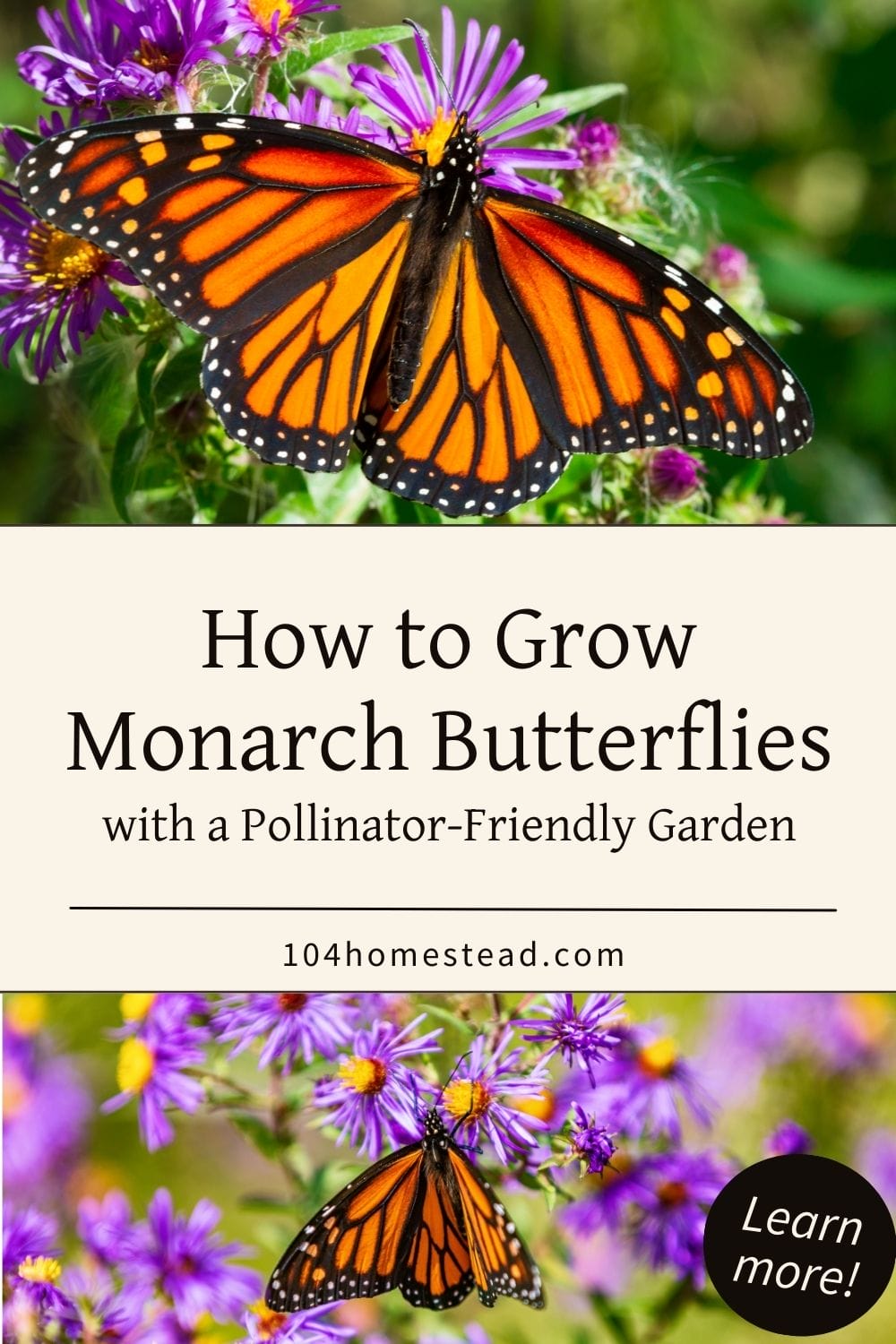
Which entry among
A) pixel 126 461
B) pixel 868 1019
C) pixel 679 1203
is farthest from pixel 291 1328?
pixel 868 1019

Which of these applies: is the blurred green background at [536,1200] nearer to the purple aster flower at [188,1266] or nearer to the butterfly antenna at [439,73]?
the purple aster flower at [188,1266]

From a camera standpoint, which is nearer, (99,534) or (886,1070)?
(99,534)

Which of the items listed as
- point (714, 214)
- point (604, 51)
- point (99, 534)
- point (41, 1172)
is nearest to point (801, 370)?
point (714, 214)

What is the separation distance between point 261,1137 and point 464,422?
2.26 feet

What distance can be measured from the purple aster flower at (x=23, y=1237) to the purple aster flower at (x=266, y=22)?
42.2 inches

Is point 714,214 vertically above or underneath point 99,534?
above

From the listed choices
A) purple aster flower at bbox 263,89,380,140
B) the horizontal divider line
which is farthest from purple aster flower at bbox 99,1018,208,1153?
purple aster flower at bbox 263,89,380,140

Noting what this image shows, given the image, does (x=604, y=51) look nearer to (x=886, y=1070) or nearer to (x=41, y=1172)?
(x=886, y=1070)

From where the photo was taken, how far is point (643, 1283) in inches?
58.5

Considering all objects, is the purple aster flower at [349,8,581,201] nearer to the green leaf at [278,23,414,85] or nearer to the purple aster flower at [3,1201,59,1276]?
the green leaf at [278,23,414,85]

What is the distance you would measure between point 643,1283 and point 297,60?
1323 mm

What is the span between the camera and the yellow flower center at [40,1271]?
1.14 metres

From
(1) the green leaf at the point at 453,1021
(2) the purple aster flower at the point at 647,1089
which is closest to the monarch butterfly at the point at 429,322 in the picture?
(1) the green leaf at the point at 453,1021

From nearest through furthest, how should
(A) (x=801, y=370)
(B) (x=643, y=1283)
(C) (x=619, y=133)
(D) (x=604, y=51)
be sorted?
(C) (x=619, y=133)
(B) (x=643, y=1283)
(A) (x=801, y=370)
(D) (x=604, y=51)
